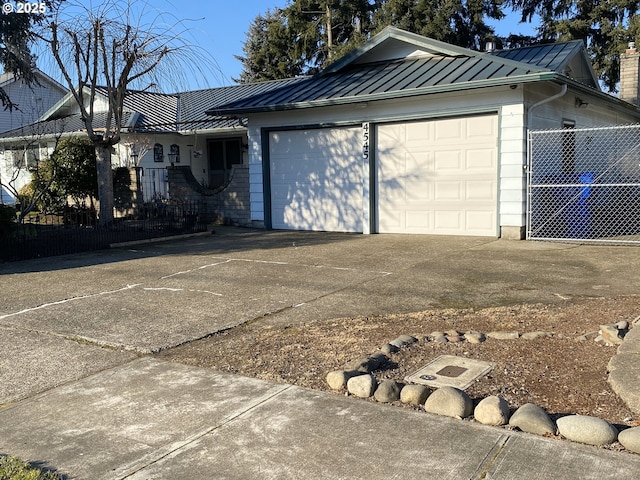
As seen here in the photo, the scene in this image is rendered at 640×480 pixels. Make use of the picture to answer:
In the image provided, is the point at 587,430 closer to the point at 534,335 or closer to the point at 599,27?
the point at 534,335

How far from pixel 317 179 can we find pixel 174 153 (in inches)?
369

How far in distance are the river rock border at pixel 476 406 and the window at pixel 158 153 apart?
18062mm

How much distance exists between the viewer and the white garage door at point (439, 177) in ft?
39.7

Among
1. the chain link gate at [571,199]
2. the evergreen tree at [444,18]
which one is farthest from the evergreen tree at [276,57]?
the chain link gate at [571,199]

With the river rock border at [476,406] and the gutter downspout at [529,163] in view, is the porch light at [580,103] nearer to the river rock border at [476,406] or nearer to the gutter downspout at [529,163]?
the gutter downspout at [529,163]

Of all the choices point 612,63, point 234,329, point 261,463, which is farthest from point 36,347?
point 612,63

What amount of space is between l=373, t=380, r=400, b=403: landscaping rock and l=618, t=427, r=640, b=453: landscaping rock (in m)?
1.36

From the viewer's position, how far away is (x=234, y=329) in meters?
5.94

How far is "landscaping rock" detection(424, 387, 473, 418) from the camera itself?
12.3 feet

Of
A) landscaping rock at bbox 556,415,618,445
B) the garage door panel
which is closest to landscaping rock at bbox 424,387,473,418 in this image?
landscaping rock at bbox 556,415,618,445

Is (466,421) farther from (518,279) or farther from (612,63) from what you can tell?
(612,63)

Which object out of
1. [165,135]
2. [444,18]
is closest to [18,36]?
[165,135]

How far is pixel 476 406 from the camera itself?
382 cm

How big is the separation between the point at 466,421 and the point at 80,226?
1336 centimetres
